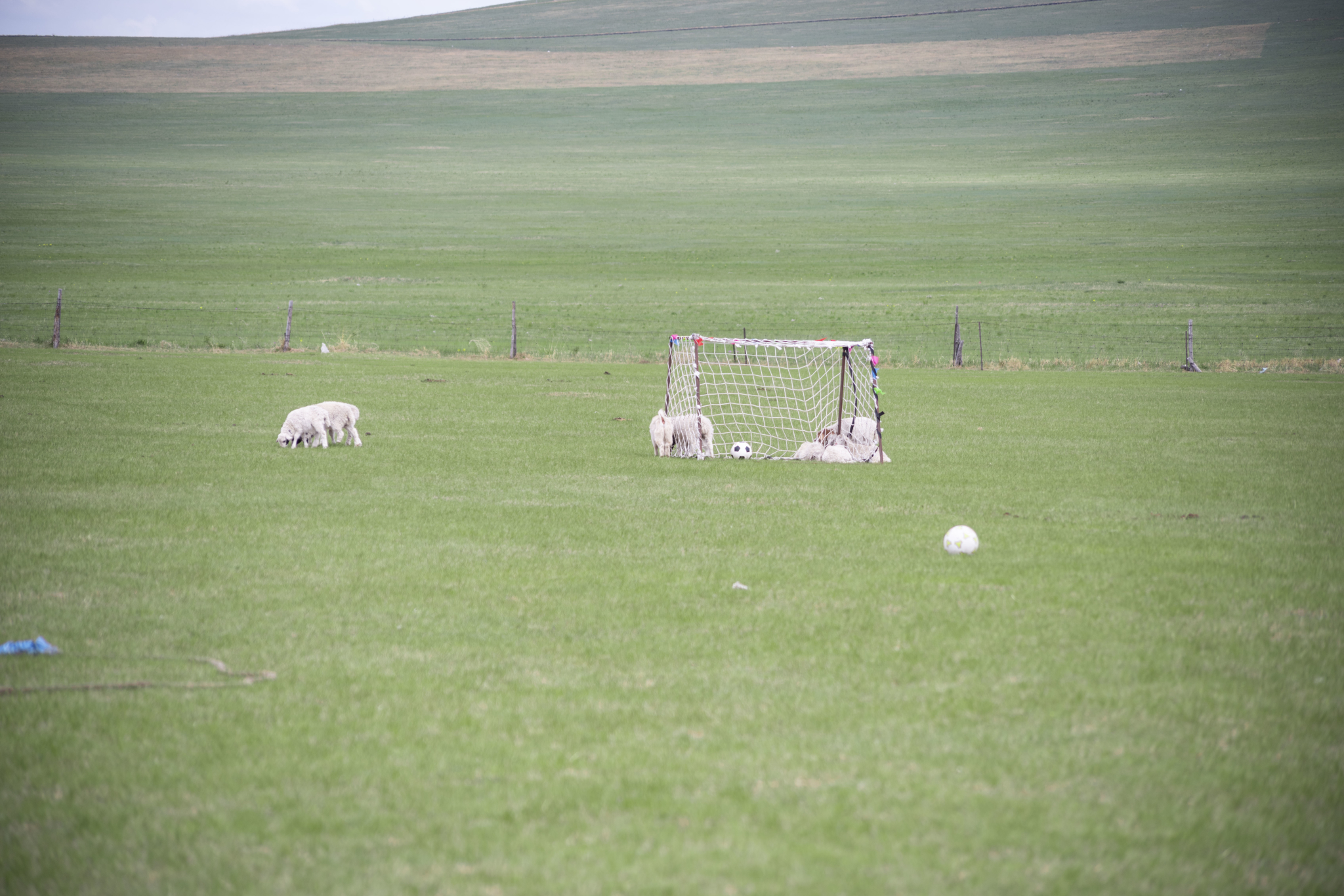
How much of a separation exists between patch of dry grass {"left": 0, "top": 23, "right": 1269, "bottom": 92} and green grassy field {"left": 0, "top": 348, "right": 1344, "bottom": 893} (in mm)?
109985

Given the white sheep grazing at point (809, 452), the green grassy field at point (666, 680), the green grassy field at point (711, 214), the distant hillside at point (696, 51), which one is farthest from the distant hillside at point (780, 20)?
the green grassy field at point (666, 680)

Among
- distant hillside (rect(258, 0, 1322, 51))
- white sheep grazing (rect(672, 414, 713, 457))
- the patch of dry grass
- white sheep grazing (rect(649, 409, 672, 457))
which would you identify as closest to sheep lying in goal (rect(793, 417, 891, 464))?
white sheep grazing (rect(672, 414, 713, 457))

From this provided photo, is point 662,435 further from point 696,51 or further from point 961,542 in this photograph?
point 696,51

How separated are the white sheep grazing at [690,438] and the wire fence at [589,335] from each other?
21.1 metres

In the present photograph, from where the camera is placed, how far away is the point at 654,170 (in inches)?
3457

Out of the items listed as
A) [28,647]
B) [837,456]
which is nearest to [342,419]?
[837,456]

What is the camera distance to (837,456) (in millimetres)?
17859

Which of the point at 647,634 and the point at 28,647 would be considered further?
the point at 647,634

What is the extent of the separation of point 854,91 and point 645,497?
10590 centimetres

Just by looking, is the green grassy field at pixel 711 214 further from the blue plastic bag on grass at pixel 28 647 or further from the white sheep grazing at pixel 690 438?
the blue plastic bag on grass at pixel 28 647

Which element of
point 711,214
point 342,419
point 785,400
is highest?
point 711,214

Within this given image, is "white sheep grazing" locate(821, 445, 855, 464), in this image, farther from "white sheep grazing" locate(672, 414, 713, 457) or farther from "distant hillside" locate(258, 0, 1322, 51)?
"distant hillside" locate(258, 0, 1322, 51)

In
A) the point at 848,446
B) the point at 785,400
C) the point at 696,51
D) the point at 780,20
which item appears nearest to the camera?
the point at 848,446

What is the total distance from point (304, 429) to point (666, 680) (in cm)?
1215
